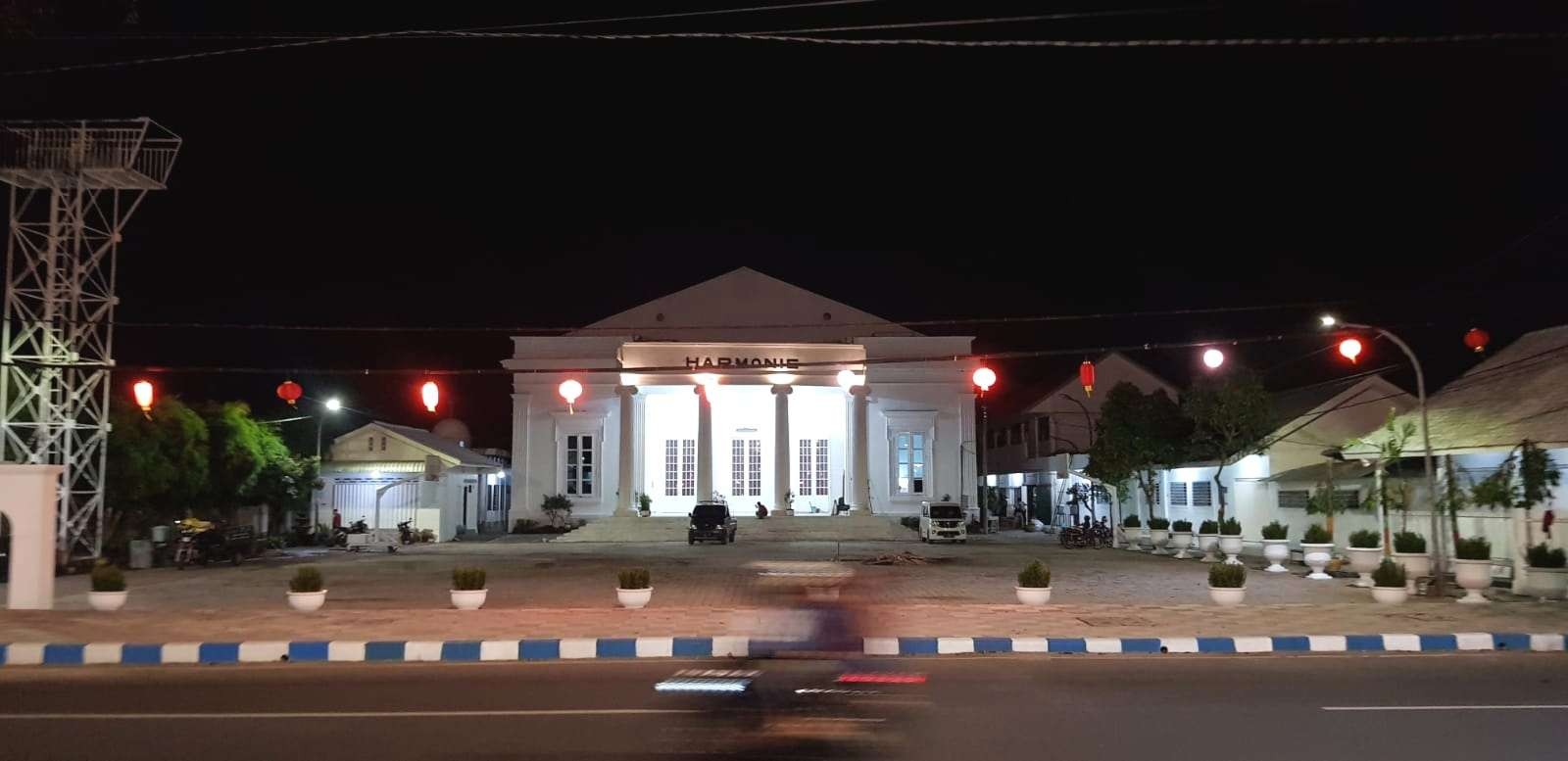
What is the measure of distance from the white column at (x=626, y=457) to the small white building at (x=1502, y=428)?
85.4ft

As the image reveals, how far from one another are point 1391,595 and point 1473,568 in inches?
55.5

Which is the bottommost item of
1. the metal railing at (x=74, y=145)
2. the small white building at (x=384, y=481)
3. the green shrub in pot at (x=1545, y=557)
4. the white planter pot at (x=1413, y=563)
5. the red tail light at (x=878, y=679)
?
the white planter pot at (x=1413, y=563)

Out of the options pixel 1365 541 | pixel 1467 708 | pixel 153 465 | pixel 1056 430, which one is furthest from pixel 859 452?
pixel 1467 708

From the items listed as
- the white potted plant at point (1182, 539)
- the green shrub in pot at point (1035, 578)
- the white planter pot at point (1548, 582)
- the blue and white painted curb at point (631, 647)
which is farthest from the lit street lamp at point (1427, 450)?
the white potted plant at point (1182, 539)

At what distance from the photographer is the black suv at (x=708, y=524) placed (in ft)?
114

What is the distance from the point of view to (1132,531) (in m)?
33.5

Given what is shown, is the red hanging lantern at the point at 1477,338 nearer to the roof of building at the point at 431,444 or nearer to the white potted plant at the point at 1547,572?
the white potted plant at the point at 1547,572

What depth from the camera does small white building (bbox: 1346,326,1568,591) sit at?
18312 millimetres

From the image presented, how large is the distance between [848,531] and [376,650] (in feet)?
88.6

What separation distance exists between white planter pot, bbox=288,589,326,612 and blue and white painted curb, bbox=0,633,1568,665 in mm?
2828

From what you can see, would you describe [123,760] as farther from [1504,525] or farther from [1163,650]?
[1504,525]

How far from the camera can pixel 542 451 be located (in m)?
43.1

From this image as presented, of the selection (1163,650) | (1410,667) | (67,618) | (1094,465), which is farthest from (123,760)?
(1094,465)

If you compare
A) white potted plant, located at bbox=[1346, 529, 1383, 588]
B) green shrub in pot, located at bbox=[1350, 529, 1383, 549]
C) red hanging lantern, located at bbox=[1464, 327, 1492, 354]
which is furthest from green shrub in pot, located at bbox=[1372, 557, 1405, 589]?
red hanging lantern, located at bbox=[1464, 327, 1492, 354]
